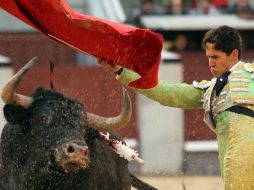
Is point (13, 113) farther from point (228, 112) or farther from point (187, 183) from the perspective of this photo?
point (187, 183)

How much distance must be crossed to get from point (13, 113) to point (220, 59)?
1.10 metres

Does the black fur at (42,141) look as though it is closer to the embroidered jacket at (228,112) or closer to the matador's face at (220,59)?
the embroidered jacket at (228,112)

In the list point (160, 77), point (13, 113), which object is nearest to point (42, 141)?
point (13, 113)

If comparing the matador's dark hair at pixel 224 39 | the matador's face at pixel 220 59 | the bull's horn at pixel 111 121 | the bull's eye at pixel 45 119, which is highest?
the matador's dark hair at pixel 224 39

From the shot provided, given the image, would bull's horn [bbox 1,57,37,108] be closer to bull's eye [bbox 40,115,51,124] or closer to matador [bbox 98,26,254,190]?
bull's eye [bbox 40,115,51,124]

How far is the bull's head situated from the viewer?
5.22 meters

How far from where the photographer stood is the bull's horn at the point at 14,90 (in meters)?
5.22

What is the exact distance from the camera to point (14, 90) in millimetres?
5305

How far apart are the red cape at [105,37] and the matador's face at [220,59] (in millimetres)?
335

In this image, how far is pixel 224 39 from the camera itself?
5137 millimetres

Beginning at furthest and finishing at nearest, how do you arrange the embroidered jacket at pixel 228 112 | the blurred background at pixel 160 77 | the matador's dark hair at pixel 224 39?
the blurred background at pixel 160 77 < the matador's dark hair at pixel 224 39 < the embroidered jacket at pixel 228 112

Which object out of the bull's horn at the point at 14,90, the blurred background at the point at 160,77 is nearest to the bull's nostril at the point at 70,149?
the bull's horn at the point at 14,90

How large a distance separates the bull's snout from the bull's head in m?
0.01

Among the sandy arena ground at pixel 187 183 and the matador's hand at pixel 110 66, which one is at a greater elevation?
the matador's hand at pixel 110 66
